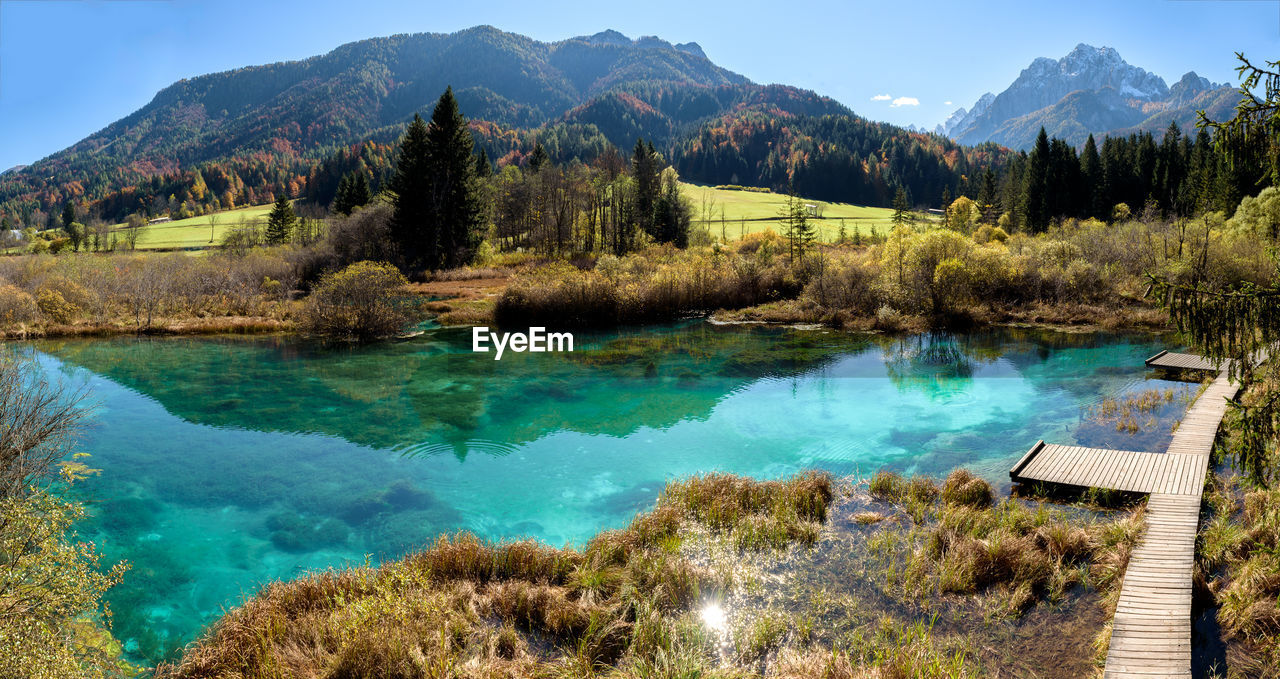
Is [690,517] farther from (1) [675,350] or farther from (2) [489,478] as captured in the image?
(1) [675,350]

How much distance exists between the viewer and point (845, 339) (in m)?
31.0

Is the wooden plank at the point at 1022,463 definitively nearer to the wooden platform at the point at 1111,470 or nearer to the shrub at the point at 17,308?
the wooden platform at the point at 1111,470

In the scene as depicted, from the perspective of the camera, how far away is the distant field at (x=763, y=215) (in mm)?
77375

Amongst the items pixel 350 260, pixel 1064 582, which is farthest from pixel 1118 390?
pixel 350 260

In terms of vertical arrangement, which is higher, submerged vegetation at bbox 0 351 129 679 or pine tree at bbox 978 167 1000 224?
pine tree at bbox 978 167 1000 224

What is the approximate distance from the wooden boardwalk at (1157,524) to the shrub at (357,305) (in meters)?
27.9

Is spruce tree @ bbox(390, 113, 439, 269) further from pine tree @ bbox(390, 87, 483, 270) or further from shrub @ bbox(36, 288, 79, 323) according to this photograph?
shrub @ bbox(36, 288, 79, 323)

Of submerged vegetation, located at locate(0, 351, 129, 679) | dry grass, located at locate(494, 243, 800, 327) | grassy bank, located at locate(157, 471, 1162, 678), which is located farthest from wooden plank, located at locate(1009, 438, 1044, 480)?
dry grass, located at locate(494, 243, 800, 327)

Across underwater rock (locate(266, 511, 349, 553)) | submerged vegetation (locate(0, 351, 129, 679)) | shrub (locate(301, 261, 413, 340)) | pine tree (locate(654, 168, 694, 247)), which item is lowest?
underwater rock (locate(266, 511, 349, 553))

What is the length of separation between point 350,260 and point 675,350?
32270 millimetres

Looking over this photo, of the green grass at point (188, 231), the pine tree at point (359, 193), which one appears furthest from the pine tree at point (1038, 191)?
the green grass at point (188, 231)

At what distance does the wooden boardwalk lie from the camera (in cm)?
693

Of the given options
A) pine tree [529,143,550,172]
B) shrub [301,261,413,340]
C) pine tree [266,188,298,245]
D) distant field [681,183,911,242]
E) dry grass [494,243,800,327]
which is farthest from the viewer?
distant field [681,183,911,242]

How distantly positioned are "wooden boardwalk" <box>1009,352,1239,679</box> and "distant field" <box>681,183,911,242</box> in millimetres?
46796
